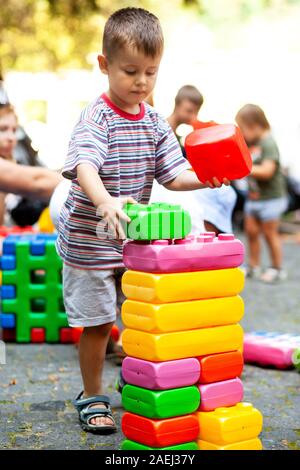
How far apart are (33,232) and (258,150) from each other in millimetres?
3035

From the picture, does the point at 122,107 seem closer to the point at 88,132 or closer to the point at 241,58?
the point at 88,132

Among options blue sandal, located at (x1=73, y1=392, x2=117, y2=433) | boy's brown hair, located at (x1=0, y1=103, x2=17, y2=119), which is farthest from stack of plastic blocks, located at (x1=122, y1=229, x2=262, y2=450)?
boy's brown hair, located at (x1=0, y1=103, x2=17, y2=119)

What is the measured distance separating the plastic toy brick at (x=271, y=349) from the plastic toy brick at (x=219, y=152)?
174 cm

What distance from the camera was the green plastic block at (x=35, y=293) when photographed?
4.93 m

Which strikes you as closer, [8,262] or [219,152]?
[219,152]

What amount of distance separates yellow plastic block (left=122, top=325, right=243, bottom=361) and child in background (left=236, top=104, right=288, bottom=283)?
4.81 metres

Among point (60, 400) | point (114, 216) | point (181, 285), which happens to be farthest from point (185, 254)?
point (60, 400)

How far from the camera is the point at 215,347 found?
2848 millimetres

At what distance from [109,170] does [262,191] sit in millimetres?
5059

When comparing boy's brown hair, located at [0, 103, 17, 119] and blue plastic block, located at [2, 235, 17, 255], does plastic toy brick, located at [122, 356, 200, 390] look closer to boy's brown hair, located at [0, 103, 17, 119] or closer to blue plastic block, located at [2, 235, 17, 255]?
blue plastic block, located at [2, 235, 17, 255]

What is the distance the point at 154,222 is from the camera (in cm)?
269

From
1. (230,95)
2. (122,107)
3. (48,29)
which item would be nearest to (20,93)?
(48,29)

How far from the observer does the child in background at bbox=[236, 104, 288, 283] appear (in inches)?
305

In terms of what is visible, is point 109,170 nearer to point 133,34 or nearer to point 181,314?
point 133,34
